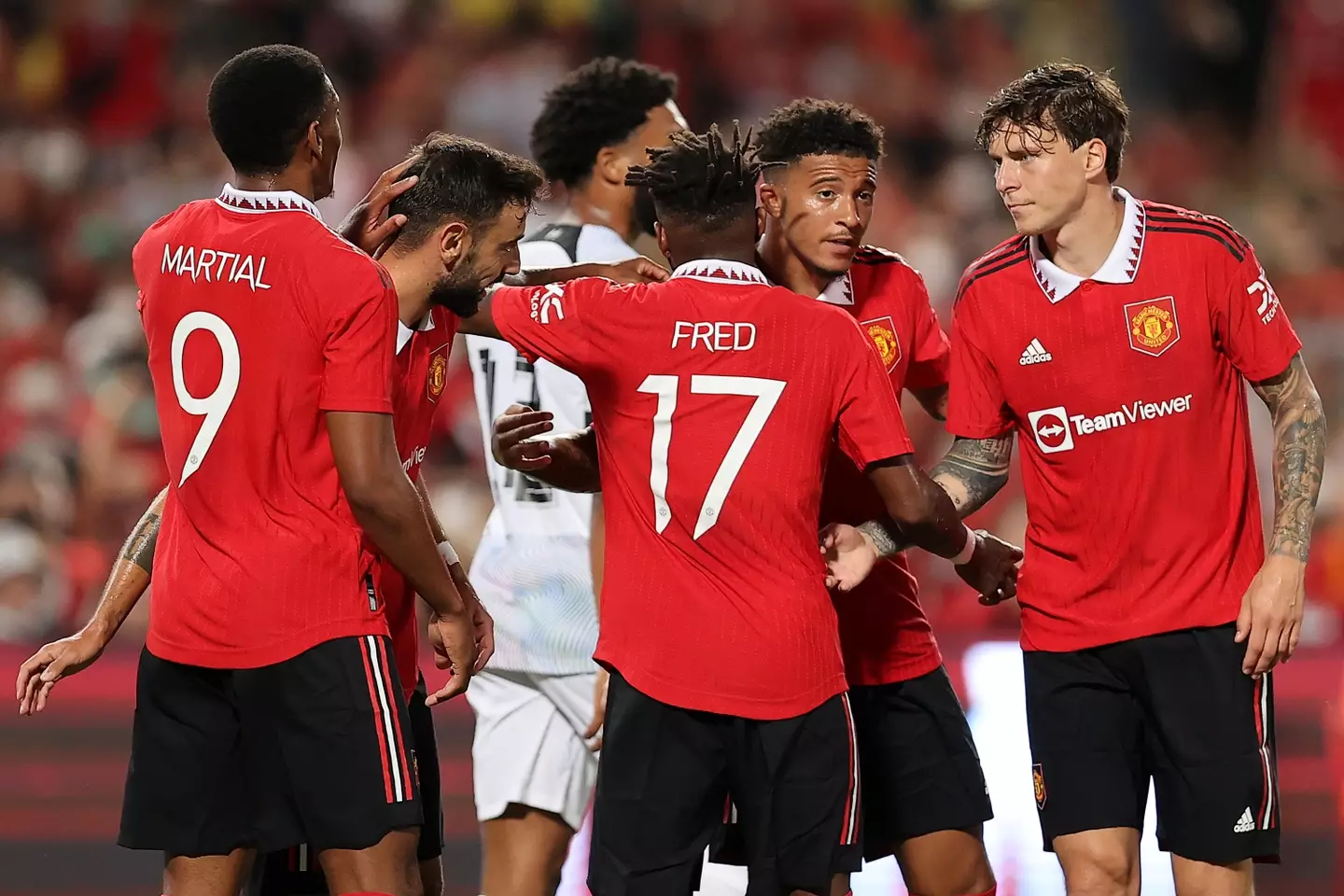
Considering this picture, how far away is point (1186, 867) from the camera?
3.97m

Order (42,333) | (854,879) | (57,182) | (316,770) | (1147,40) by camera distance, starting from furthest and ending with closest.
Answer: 1. (1147,40)
2. (57,182)
3. (42,333)
4. (854,879)
5. (316,770)

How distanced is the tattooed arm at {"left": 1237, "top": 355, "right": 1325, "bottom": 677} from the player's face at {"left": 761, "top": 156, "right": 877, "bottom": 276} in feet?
3.22

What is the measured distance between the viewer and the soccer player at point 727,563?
11.7 feet

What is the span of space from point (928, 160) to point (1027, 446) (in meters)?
7.95

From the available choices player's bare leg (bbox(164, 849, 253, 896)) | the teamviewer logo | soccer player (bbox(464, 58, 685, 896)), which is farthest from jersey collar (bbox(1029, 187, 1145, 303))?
player's bare leg (bbox(164, 849, 253, 896))

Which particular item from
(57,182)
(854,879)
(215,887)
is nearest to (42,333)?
(57,182)

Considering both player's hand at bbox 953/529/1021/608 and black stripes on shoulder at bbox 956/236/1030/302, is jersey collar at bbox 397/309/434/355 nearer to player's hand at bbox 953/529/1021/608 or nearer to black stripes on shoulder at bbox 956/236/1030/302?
black stripes on shoulder at bbox 956/236/1030/302

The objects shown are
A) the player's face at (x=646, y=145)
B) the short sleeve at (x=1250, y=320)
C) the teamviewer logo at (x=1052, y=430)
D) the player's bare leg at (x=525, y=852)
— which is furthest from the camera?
the player's face at (x=646, y=145)

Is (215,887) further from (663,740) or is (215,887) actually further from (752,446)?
(752,446)

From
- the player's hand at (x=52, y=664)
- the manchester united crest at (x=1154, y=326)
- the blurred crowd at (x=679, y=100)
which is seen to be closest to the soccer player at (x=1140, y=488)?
the manchester united crest at (x=1154, y=326)

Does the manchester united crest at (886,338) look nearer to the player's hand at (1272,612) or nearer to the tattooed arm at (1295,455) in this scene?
the tattooed arm at (1295,455)

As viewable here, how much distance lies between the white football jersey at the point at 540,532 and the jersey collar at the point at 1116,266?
129 cm

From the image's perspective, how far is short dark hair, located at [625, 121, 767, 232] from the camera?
3.67 meters

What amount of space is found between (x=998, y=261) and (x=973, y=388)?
1.00 ft
